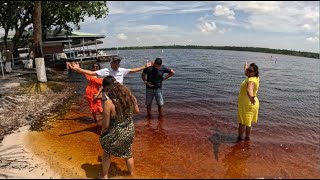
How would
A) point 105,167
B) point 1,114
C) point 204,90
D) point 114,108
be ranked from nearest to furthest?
point 114,108
point 105,167
point 1,114
point 204,90

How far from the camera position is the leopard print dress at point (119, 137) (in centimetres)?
566

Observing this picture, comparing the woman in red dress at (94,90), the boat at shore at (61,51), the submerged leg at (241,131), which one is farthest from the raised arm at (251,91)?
the boat at shore at (61,51)

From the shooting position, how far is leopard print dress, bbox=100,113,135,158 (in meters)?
5.66

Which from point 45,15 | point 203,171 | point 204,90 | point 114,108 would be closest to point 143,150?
point 203,171

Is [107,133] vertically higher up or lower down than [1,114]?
higher up

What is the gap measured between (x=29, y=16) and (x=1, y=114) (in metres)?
18.6

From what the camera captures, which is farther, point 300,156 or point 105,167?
point 300,156

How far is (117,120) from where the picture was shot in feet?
18.4

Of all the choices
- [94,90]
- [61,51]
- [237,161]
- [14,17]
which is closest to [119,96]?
[237,161]

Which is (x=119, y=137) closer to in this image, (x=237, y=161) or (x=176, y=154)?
(x=176, y=154)

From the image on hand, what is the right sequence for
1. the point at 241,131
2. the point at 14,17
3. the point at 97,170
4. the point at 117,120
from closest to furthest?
the point at 117,120 < the point at 97,170 < the point at 241,131 < the point at 14,17

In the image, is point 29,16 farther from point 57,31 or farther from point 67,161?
point 67,161

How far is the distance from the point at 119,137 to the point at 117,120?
1.09ft

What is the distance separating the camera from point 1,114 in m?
11.3
